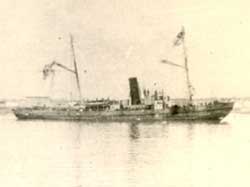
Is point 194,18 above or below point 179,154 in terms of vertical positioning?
above

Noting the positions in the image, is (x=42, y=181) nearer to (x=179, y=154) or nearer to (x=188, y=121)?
(x=179, y=154)

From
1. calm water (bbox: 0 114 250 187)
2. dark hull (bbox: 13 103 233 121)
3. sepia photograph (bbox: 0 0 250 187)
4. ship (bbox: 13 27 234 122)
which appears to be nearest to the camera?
calm water (bbox: 0 114 250 187)

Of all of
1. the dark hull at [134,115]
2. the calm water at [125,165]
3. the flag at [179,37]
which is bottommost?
the calm water at [125,165]

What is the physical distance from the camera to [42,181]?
3.64 metres

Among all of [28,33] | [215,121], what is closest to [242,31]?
[28,33]

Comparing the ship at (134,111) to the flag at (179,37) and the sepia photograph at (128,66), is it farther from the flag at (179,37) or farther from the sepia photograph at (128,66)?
the flag at (179,37)

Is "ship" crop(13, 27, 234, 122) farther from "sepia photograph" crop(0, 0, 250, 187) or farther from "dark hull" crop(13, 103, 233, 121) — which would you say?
"sepia photograph" crop(0, 0, 250, 187)

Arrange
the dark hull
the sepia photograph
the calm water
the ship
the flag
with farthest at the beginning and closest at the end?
the dark hull, the ship, the flag, the sepia photograph, the calm water

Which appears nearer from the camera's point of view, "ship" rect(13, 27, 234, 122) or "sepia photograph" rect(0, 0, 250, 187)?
"sepia photograph" rect(0, 0, 250, 187)

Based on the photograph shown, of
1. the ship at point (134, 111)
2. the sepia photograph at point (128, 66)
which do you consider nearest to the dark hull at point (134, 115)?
the ship at point (134, 111)

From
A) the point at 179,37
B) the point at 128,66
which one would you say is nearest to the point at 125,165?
the point at 128,66

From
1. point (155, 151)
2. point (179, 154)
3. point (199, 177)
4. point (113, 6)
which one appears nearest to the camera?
point (199, 177)

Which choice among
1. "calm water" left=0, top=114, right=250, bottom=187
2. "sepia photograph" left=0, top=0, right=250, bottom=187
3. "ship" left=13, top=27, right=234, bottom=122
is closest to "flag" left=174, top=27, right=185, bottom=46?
"sepia photograph" left=0, top=0, right=250, bottom=187

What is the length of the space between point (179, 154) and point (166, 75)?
2.31ft
